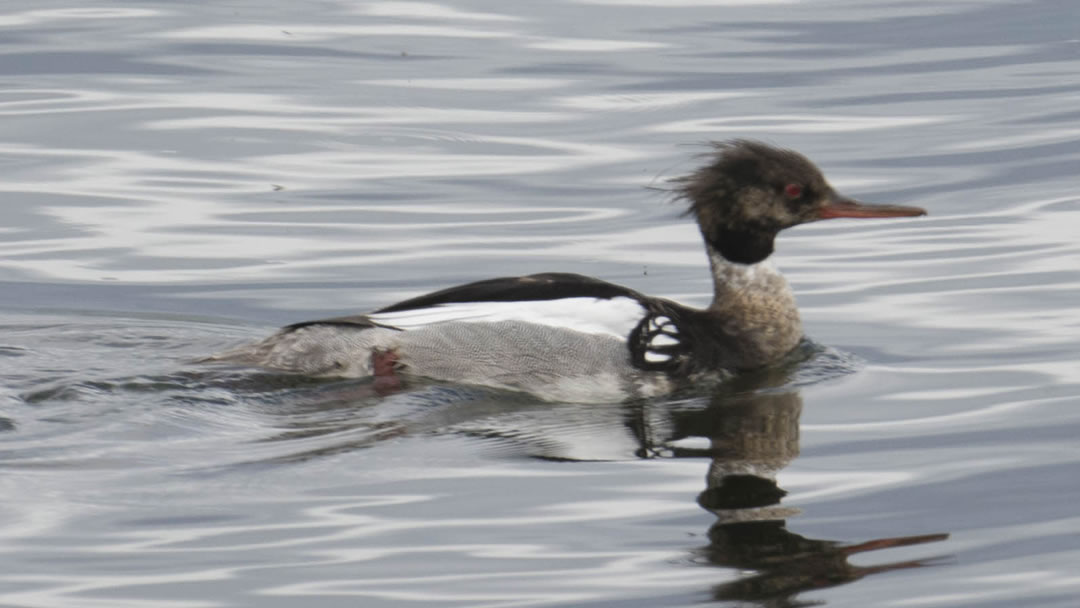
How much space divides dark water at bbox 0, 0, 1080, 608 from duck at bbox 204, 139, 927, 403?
20 centimetres

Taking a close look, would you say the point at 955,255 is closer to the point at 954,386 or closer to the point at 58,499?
the point at 954,386

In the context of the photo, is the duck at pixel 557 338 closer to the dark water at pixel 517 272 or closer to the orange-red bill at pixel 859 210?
the orange-red bill at pixel 859 210

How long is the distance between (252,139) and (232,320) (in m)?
4.37

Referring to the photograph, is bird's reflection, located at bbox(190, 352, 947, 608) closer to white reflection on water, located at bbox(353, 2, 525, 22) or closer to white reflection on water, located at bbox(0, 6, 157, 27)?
white reflection on water, located at bbox(353, 2, 525, 22)

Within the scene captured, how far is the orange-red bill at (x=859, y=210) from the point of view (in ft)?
33.4

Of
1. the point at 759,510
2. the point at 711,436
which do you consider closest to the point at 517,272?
the point at 711,436

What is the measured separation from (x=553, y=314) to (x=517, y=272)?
224cm

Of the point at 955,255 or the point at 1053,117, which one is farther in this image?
the point at 1053,117

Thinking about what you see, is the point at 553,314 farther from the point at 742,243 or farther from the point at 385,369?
the point at 742,243

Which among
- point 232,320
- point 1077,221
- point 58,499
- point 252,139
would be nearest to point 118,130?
point 252,139

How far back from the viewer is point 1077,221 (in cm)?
1291

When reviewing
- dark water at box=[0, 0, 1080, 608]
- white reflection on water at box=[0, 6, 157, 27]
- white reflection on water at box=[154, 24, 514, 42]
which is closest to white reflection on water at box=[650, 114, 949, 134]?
dark water at box=[0, 0, 1080, 608]

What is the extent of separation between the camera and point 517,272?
39.7 feet

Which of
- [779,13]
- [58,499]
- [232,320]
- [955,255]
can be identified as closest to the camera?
[58,499]
